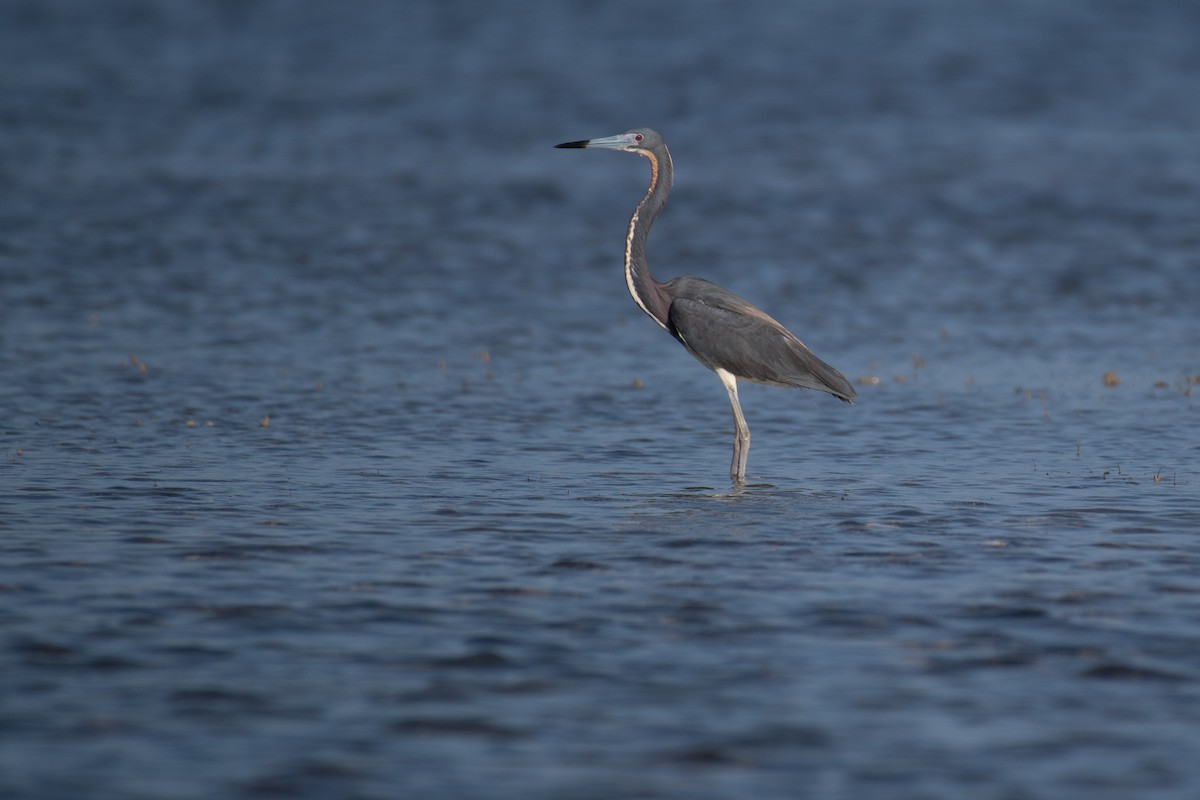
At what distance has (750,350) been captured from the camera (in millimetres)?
12047

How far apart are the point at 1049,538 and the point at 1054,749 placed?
3195mm

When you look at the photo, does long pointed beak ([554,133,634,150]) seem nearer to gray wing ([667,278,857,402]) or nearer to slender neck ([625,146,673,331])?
slender neck ([625,146,673,331])

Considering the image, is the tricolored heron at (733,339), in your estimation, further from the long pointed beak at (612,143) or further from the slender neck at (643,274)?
the long pointed beak at (612,143)

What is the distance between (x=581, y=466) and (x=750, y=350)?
1.61 m

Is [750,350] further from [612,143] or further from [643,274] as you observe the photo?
[612,143]

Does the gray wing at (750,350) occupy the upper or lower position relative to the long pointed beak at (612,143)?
lower

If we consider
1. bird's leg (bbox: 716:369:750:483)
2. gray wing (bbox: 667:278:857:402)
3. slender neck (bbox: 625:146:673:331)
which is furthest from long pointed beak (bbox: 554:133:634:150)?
bird's leg (bbox: 716:369:750:483)

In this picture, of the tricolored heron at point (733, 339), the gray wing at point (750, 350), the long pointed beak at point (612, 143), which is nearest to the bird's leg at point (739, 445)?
the tricolored heron at point (733, 339)

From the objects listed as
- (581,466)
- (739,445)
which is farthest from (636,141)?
(581,466)

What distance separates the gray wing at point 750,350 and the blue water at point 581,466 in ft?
1.65

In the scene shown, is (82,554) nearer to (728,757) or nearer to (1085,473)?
(728,757)

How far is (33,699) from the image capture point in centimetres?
640

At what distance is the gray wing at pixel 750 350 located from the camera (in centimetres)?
1205

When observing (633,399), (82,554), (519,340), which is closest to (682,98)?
(519,340)
